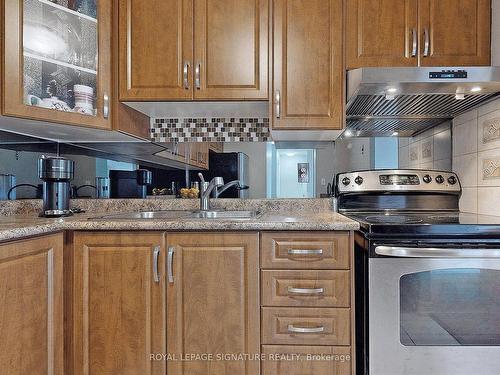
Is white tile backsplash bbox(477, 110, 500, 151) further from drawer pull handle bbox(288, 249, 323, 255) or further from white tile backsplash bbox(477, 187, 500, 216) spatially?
drawer pull handle bbox(288, 249, 323, 255)

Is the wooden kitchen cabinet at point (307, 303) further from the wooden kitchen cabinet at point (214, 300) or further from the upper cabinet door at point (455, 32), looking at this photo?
the upper cabinet door at point (455, 32)

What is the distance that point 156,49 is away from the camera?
1.77m

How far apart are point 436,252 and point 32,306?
155 centimetres

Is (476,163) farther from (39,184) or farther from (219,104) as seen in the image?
(39,184)

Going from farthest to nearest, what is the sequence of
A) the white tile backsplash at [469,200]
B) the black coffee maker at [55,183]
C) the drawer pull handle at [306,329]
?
the white tile backsplash at [469,200] → the black coffee maker at [55,183] → the drawer pull handle at [306,329]

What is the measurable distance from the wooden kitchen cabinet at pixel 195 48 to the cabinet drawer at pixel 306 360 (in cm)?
Answer: 121

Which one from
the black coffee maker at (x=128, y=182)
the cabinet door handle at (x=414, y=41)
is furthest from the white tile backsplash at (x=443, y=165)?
the black coffee maker at (x=128, y=182)

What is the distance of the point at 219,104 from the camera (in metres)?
1.86

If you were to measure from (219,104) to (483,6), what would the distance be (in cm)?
143

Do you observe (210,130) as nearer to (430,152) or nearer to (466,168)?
(430,152)

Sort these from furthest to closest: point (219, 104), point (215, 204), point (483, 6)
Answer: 1. point (215, 204)
2. point (219, 104)
3. point (483, 6)

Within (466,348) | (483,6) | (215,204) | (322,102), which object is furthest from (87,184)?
(483,6)

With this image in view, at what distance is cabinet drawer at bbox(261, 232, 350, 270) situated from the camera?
145cm

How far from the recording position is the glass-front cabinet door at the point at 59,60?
1424 millimetres
